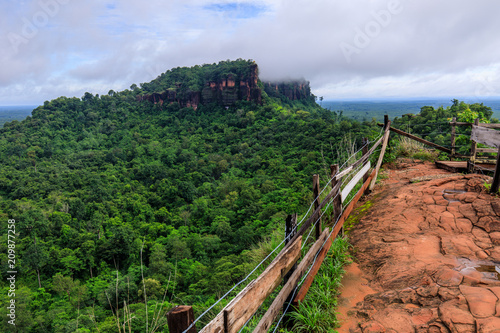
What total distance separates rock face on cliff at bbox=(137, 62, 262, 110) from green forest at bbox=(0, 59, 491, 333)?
0.57 m

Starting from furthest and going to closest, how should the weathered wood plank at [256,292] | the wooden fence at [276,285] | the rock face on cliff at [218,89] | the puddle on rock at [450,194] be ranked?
the rock face on cliff at [218,89], the puddle on rock at [450,194], the weathered wood plank at [256,292], the wooden fence at [276,285]

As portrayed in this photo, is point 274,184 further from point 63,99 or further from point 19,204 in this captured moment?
point 63,99

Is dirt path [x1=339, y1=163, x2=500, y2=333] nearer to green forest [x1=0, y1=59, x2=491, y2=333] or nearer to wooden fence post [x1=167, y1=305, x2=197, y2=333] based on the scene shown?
green forest [x1=0, y1=59, x2=491, y2=333]

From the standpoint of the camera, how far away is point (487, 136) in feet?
15.8

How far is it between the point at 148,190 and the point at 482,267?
32438mm

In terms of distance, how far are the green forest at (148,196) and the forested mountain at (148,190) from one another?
0.13 meters

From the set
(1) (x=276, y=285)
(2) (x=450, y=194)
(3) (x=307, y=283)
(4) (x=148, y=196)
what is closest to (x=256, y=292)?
(1) (x=276, y=285)

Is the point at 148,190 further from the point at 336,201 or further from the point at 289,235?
the point at 289,235

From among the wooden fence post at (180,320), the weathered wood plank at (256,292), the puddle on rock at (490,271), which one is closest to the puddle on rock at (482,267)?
the puddle on rock at (490,271)

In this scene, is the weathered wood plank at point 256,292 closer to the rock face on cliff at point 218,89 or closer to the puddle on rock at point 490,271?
the puddle on rock at point 490,271

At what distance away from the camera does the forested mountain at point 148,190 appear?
1612cm

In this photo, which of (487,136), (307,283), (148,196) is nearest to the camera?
(307,283)

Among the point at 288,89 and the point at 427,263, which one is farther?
the point at 288,89

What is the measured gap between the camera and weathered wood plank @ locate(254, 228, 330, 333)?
6.59ft
